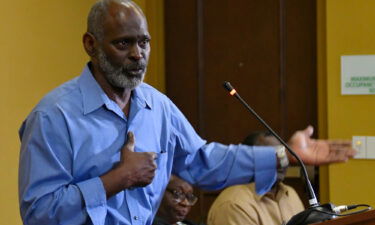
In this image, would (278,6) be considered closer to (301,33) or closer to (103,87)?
(301,33)

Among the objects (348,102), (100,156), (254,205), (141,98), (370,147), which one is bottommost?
(254,205)

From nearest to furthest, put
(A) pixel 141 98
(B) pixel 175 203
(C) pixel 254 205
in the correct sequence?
(A) pixel 141 98 → (B) pixel 175 203 → (C) pixel 254 205

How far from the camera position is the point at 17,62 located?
3377 mm

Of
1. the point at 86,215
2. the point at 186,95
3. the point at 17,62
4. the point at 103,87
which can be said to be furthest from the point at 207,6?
the point at 86,215

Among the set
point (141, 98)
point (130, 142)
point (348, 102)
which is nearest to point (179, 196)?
point (141, 98)

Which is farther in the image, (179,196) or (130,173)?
(179,196)

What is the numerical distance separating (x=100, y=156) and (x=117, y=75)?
A: 25 cm

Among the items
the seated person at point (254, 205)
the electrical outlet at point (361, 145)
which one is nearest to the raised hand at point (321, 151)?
the seated person at point (254, 205)

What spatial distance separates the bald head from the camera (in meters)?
2.19

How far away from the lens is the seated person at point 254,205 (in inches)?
131

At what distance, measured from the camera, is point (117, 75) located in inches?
86.3

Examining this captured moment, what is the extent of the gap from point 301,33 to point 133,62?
2543 millimetres

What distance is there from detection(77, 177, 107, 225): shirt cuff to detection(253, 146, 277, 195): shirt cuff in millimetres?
542

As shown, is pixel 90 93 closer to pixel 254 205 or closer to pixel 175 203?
pixel 175 203
